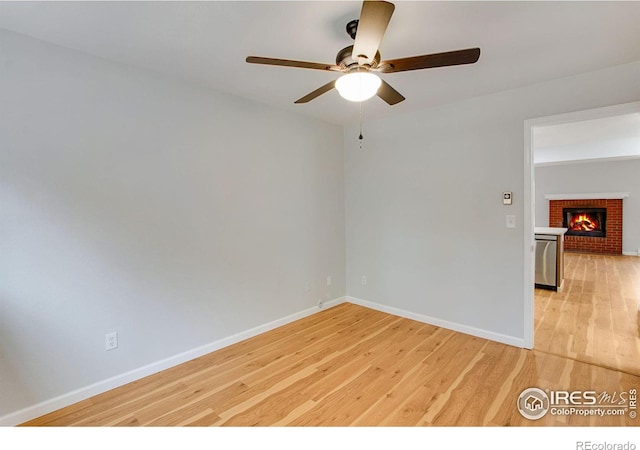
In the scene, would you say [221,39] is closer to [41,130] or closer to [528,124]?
[41,130]

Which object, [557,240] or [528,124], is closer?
[528,124]

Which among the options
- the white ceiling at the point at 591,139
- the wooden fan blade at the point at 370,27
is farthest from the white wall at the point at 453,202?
the wooden fan blade at the point at 370,27

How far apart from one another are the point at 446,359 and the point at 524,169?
1.84 meters

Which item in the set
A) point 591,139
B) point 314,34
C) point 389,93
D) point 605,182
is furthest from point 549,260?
point 605,182

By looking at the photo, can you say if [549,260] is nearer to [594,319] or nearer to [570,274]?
[594,319]

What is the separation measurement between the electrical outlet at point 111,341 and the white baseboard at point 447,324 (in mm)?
2753

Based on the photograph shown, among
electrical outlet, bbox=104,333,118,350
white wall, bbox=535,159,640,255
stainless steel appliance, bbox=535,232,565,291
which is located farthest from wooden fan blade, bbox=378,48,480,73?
white wall, bbox=535,159,640,255

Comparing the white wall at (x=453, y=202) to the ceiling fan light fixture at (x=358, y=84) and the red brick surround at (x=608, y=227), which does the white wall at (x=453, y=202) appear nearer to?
the ceiling fan light fixture at (x=358, y=84)

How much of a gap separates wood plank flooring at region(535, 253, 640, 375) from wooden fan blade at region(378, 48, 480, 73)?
2.68m

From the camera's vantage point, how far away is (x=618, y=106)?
2.40m

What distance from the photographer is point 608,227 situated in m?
7.59

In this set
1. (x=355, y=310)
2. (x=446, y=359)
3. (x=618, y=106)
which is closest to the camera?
(x=618, y=106)
